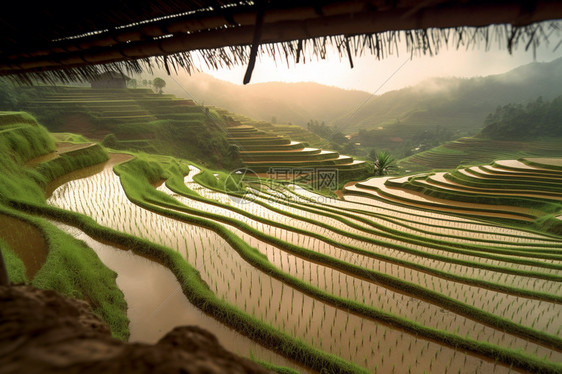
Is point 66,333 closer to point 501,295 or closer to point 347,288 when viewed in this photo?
point 347,288

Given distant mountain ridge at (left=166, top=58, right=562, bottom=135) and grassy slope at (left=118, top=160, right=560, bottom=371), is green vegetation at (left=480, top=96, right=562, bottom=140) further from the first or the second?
grassy slope at (left=118, top=160, right=560, bottom=371)

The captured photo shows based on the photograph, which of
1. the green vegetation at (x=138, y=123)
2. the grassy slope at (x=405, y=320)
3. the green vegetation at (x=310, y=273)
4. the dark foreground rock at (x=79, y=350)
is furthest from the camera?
the green vegetation at (x=138, y=123)

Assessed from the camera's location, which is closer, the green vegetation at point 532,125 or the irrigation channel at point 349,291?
the irrigation channel at point 349,291

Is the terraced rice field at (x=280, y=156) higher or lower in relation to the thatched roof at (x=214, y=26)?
lower

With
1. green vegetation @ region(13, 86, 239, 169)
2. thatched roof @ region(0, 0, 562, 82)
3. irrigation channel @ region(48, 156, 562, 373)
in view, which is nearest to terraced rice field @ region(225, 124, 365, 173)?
green vegetation @ region(13, 86, 239, 169)

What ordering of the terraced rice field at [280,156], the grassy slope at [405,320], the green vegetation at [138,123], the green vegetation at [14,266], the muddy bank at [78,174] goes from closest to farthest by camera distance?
the green vegetation at [14,266]
the grassy slope at [405,320]
the muddy bank at [78,174]
the green vegetation at [138,123]
the terraced rice field at [280,156]

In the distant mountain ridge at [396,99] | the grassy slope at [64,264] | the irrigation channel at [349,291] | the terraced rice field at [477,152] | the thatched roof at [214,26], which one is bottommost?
the terraced rice field at [477,152]

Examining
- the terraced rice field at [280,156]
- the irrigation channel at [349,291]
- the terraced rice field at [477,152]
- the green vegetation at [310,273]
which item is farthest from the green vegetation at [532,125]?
the irrigation channel at [349,291]

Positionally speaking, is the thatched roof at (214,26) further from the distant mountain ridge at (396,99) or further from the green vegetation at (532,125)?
the distant mountain ridge at (396,99)
